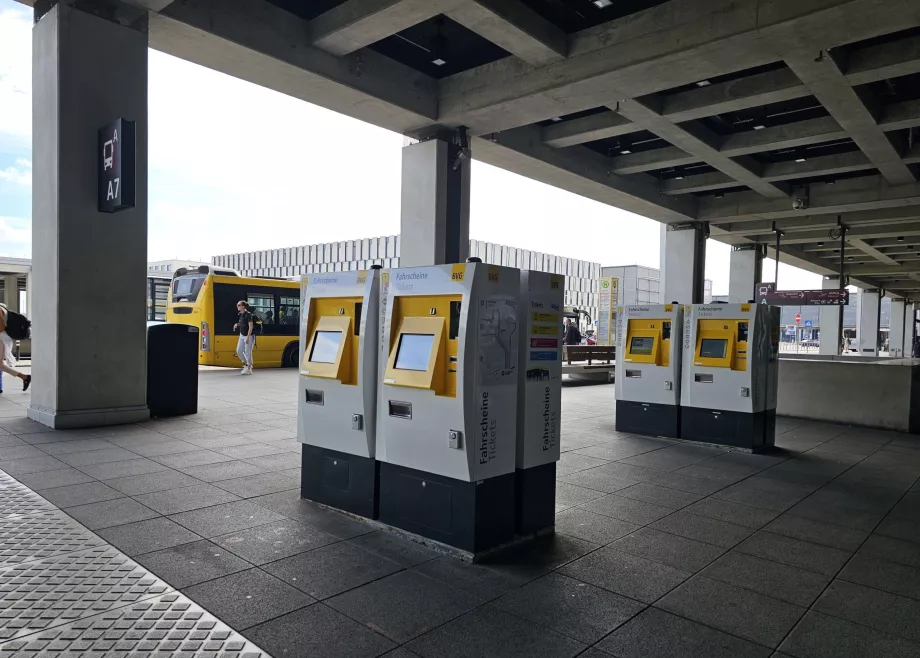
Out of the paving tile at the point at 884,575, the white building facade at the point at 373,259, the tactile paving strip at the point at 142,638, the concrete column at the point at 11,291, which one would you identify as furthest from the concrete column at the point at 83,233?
the white building facade at the point at 373,259

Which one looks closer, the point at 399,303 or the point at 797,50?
the point at 399,303

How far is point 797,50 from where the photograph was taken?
826 centimetres

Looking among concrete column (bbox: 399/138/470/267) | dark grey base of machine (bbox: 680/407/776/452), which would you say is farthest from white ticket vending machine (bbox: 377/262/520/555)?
concrete column (bbox: 399/138/470/267)

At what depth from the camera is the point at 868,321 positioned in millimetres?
42344

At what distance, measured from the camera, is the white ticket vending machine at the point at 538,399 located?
14.4ft

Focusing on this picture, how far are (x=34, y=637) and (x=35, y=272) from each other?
6727 millimetres

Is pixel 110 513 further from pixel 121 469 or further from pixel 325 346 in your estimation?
pixel 325 346

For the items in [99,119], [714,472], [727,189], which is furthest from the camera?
[727,189]

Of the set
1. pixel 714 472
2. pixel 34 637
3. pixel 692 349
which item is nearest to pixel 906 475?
pixel 714 472

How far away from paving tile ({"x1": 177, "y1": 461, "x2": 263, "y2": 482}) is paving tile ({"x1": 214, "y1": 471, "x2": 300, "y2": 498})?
121mm

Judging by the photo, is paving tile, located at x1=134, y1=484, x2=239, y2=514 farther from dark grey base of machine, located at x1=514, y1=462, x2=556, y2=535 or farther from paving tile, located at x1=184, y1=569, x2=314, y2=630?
dark grey base of machine, located at x1=514, y1=462, x2=556, y2=535

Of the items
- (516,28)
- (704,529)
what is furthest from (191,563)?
(516,28)

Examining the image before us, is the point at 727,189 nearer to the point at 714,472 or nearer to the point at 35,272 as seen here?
the point at 714,472

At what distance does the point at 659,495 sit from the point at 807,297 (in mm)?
15536
